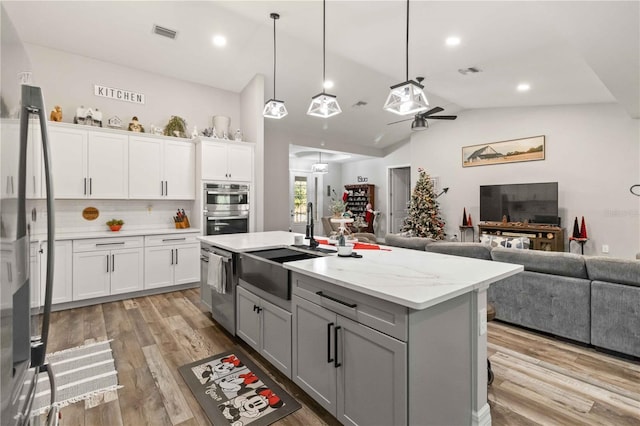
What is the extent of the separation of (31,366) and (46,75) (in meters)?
4.83

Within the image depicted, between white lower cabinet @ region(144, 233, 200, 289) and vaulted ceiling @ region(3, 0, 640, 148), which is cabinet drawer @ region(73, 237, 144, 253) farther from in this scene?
vaulted ceiling @ region(3, 0, 640, 148)

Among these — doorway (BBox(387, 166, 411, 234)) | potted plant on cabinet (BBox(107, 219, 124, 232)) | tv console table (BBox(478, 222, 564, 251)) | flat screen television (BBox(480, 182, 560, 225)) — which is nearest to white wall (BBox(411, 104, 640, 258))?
flat screen television (BBox(480, 182, 560, 225))

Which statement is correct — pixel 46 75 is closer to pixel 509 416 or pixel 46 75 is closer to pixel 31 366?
pixel 31 366

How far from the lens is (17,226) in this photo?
80 cm

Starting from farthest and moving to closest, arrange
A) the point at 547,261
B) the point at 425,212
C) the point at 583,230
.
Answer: the point at 425,212
the point at 583,230
the point at 547,261

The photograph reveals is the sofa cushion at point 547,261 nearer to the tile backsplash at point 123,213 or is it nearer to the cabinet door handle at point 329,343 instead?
the cabinet door handle at point 329,343

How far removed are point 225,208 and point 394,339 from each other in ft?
13.3

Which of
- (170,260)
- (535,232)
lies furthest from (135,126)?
(535,232)

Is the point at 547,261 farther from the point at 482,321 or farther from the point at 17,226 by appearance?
the point at 17,226

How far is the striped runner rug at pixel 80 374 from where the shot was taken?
2.22 meters

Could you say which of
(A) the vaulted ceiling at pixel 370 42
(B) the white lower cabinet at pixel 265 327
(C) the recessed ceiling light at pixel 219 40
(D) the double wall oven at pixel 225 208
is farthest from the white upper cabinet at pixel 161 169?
(B) the white lower cabinet at pixel 265 327

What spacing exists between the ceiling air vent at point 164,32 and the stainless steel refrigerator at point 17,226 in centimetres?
367

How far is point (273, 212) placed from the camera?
24.0ft

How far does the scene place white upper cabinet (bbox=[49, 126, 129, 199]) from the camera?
3.99 metres
